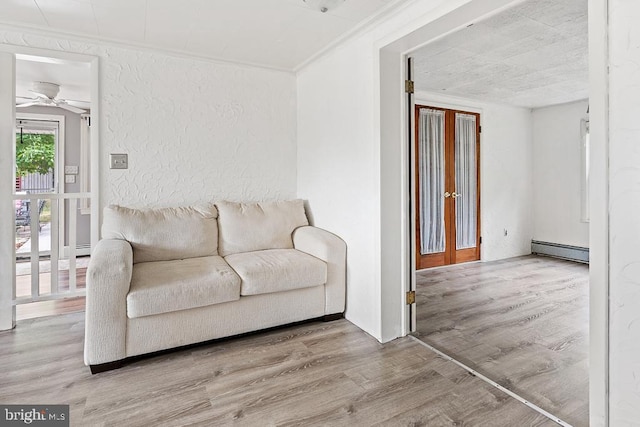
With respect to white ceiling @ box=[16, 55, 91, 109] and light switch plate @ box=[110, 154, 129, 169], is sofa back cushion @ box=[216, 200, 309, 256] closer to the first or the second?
light switch plate @ box=[110, 154, 129, 169]

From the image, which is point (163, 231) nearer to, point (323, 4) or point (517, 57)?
point (323, 4)

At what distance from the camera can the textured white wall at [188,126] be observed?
9.50 feet

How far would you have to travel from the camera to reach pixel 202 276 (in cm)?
230

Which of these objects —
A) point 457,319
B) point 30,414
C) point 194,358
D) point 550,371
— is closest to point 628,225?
point 550,371

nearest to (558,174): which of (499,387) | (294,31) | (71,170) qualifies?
(499,387)

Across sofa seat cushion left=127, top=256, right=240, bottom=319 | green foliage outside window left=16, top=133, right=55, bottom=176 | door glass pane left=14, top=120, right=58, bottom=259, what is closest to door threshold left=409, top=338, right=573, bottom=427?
sofa seat cushion left=127, top=256, right=240, bottom=319

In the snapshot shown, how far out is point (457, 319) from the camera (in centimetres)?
285

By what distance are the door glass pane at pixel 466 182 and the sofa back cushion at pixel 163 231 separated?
3.33m

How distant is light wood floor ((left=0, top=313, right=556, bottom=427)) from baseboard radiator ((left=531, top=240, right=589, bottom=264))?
12.6ft

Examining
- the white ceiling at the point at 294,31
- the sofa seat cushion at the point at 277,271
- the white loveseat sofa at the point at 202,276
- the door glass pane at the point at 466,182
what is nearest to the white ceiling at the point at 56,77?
the white ceiling at the point at 294,31

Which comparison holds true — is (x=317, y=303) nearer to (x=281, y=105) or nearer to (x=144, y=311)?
(x=144, y=311)

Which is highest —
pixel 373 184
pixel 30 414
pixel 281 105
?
pixel 281 105

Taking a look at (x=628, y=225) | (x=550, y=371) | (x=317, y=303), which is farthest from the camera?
(x=317, y=303)

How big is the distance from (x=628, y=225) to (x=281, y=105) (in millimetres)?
2960
